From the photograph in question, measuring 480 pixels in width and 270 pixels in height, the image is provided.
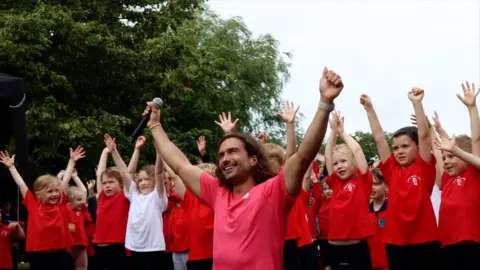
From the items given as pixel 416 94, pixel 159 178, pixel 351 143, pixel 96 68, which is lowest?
pixel 159 178

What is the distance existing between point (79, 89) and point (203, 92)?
606cm

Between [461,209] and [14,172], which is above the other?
[14,172]

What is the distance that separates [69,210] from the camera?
12.4 metres

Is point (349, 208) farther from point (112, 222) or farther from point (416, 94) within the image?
point (112, 222)

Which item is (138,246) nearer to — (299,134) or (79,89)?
(79,89)

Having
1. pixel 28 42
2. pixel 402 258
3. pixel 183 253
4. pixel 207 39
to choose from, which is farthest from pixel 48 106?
pixel 207 39

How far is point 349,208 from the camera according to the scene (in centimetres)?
1033

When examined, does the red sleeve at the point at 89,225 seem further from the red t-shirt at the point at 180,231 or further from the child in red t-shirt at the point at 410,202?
the child in red t-shirt at the point at 410,202

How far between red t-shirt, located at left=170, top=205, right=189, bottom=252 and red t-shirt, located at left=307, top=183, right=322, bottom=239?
1.70 meters

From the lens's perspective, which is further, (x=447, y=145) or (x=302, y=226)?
(x=302, y=226)

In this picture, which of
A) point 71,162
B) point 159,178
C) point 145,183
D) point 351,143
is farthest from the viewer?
point 71,162

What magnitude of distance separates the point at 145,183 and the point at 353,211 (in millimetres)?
2887

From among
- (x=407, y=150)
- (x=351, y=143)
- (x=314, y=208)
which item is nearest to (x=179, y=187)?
(x=314, y=208)

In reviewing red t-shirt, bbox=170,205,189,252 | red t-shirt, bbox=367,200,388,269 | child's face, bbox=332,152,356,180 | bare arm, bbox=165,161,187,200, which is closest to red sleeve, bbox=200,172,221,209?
child's face, bbox=332,152,356,180
